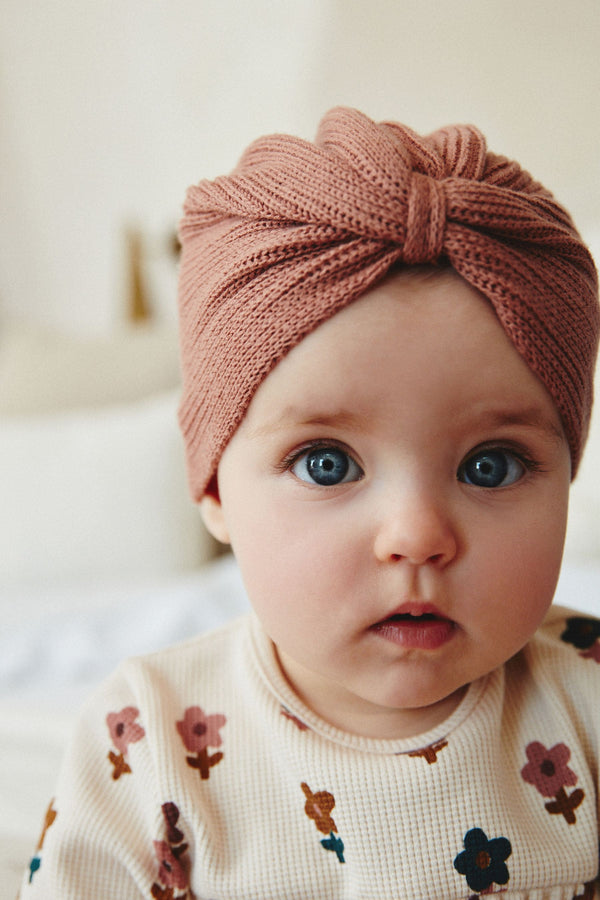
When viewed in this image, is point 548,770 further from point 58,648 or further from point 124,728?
point 58,648

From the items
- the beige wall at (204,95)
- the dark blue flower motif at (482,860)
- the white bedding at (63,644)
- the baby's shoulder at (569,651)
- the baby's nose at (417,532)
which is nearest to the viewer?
the baby's nose at (417,532)

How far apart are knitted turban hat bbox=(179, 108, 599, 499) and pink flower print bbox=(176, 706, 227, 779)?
0.88 ft

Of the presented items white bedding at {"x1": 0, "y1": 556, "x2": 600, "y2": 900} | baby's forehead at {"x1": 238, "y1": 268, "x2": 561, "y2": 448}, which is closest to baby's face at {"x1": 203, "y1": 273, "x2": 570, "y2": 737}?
baby's forehead at {"x1": 238, "y1": 268, "x2": 561, "y2": 448}

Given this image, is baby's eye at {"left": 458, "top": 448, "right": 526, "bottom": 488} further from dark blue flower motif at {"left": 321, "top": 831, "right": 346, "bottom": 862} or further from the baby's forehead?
dark blue flower motif at {"left": 321, "top": 831, "right": 346, "bottom": 862}

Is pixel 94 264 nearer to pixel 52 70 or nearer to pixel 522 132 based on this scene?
Answer: pixel 52 70

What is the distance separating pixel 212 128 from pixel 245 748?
1.62m

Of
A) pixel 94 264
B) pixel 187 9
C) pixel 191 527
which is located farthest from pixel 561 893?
pixel 94 264

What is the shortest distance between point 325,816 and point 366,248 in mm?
492

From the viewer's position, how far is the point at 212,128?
1.88 meters

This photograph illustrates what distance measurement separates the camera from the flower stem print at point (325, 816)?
657 millimetres

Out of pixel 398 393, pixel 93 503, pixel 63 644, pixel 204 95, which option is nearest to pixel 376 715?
pixel 398 393

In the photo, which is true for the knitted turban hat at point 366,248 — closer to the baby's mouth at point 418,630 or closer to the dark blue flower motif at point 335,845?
the baby's mouth at point 418,630

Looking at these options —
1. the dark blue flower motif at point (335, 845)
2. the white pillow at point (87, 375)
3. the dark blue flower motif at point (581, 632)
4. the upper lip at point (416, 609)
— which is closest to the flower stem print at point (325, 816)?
the dark blue flower motif at point (335, 845)

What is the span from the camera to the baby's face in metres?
0.54
